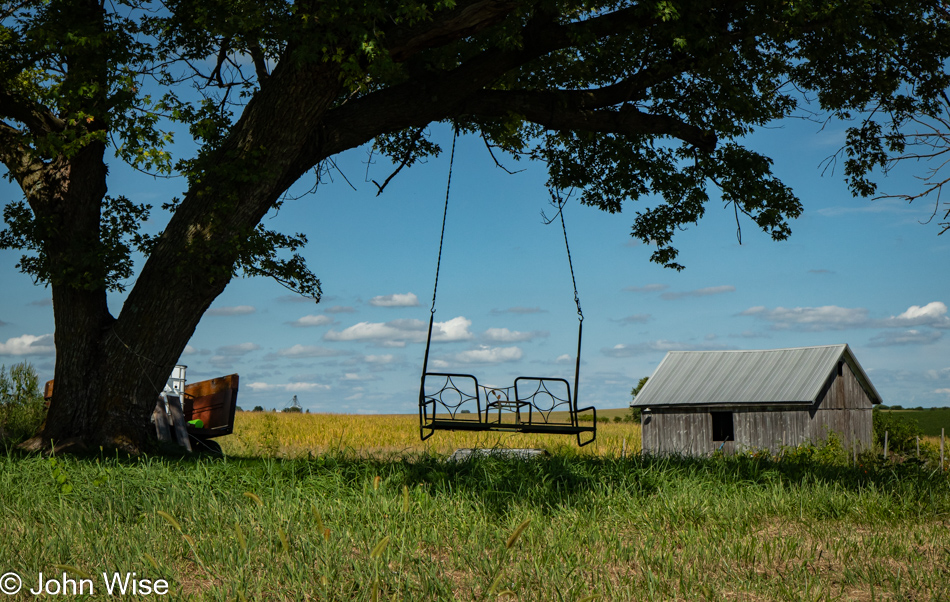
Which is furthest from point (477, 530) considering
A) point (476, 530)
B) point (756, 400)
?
point (756, 400)

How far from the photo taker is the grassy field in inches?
192

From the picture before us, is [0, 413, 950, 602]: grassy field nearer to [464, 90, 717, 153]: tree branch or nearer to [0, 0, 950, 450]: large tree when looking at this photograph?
[0, 0, 950, 450]: large tree

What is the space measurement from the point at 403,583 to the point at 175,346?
7.45 metres

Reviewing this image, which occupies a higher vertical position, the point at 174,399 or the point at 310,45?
the point at 310,45

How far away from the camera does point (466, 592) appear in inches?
186

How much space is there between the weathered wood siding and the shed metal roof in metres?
0.48

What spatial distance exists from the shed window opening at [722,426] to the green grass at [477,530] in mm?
21901

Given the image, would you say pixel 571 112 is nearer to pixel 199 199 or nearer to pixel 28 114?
pixel 199 199

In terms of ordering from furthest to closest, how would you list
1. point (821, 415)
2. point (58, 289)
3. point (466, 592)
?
point (821, 415) → point (58, 289) → point (466, 592)

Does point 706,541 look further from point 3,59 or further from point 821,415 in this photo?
point 821,415

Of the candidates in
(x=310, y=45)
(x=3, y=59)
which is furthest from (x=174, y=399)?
(x=310, y=45)

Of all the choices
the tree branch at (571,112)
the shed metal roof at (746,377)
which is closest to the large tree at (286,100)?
the tree branch at (571,112)

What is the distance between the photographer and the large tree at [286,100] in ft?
34.7

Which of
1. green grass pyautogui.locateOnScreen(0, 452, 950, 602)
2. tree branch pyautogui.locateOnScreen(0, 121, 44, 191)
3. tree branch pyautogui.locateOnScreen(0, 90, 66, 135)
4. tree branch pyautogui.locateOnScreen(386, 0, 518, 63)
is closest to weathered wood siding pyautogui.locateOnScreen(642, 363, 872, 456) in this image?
green grass pyautogui.locateOnScreen(0, 452, 950, 602)
